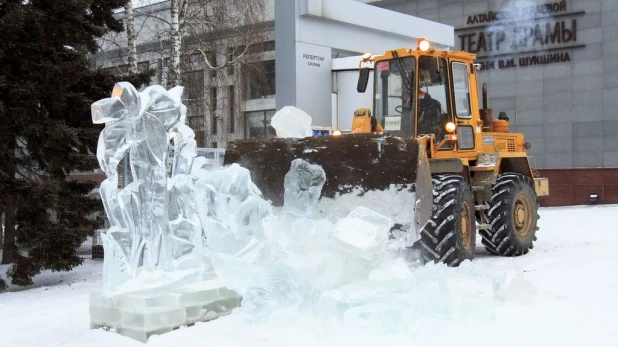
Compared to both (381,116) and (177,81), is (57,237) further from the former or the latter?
(177,81)

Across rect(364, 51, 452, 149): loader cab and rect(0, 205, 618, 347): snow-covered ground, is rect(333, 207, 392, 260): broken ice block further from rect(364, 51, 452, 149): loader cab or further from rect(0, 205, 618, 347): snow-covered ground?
rect(364, 51, 452, 149): loader cab

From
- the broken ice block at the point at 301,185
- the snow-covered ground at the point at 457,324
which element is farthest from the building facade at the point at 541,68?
the broken ice block at the point at 301,185

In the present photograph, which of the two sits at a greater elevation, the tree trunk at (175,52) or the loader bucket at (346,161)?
the tree trunk at (175,52)

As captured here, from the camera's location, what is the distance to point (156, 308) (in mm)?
5578

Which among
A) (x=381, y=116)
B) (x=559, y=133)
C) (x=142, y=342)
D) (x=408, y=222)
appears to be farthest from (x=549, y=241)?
(x=559, y=133)

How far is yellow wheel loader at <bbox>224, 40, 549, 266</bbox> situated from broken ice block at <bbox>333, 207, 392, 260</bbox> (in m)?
1.00

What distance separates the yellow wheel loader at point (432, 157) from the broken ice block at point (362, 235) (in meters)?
1.00

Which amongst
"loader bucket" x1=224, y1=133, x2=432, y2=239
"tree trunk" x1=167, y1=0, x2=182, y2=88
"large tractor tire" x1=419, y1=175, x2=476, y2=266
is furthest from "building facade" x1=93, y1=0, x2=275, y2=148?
"large tractor tire" x1=419, y1=175, x2=476, y2=266

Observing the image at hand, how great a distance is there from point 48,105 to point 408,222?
6.23 meters

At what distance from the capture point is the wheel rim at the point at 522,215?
1062 centimetres

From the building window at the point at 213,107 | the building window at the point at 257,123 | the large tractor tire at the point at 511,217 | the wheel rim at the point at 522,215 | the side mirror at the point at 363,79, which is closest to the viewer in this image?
the side mirror at the point at 363,79

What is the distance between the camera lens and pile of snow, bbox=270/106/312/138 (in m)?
8.05

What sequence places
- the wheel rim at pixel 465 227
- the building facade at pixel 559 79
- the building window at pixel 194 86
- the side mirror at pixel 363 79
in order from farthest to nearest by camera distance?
the building facade at pixel 559 79 → the building window at pixel 194 86 → the side mirror at pixel 363 79 → the wheel rim at pixel 465 227

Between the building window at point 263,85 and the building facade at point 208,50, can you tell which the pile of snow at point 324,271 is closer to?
the building facade at point 208,50
